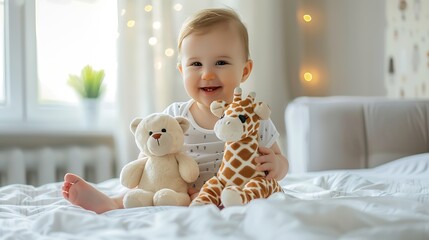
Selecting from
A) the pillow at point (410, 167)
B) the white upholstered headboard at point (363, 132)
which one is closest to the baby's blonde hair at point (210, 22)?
the pillow at point (410, 167)

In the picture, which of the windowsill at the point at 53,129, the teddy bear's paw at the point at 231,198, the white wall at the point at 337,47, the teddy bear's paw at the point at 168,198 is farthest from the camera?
the white wall at the point at 337,47


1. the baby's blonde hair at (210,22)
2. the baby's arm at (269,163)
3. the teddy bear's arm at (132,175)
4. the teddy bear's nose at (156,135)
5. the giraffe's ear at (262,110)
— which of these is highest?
the baby's blonde hair at (210,22)

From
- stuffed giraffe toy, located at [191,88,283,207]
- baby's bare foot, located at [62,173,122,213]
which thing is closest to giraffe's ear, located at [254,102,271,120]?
stuffed giraffe toy, located at [191,88,283,207]

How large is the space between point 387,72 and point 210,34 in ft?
6.11

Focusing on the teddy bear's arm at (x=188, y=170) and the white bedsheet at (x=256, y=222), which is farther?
the teddy bear's arm at (x=188, y=170)

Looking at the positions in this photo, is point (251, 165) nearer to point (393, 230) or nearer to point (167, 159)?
point (167, 159)

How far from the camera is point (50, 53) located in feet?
8.53

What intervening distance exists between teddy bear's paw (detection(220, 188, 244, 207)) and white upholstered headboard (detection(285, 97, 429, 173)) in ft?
4.22

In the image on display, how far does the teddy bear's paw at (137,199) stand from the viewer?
113 centimetres

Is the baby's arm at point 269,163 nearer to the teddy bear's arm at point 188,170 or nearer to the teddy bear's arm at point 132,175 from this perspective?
the teddy bear's arm at point 188,170

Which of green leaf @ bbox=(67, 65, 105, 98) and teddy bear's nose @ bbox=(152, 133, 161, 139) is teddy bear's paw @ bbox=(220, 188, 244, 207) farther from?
green leaf @ bbox=(67, 65, 105, 98)

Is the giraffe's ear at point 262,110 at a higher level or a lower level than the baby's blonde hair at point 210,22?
lower

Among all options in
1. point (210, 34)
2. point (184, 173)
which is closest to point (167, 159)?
point (184, 173)

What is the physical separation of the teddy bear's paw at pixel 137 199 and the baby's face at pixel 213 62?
315mm
